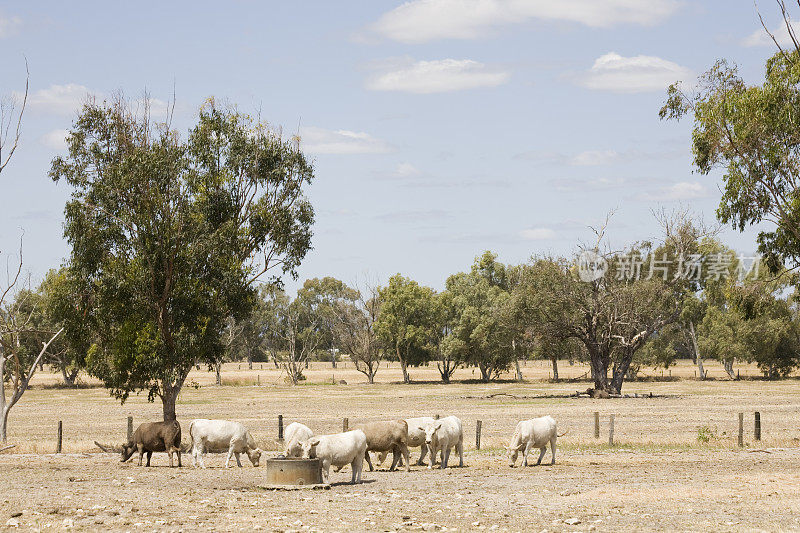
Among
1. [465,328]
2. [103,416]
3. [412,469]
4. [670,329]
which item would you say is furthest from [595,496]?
[465,328]

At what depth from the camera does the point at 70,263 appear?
110ft

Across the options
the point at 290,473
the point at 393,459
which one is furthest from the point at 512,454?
the point at 290,473

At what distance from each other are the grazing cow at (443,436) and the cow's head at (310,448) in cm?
387

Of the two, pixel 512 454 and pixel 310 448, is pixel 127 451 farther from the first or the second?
pixel 512 454

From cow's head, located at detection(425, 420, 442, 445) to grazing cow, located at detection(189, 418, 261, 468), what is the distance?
511 cm

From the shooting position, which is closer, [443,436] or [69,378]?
[443,436]

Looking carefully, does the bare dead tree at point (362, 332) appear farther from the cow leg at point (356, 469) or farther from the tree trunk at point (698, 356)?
the cow leg at point (356, 469)

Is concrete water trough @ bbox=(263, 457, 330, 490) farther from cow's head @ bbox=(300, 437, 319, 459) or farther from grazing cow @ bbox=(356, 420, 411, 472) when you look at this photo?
grazing cow @ bbox=(356, 420, 411, 472)

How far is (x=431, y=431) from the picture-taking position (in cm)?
2508

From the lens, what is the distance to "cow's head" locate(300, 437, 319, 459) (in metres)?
A: 21.9

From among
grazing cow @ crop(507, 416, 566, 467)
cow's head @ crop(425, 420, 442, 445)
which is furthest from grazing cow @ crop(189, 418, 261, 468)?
grazing cow @ crop(507, 416, 566, 467)

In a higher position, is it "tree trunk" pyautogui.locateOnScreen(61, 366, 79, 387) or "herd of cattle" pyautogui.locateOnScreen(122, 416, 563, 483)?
"herd of cattle" pyautogui.locateOnScreen(122, 416, 563, 483)

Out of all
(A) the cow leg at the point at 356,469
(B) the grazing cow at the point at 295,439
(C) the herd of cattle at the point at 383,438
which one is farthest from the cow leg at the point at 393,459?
(B) the grazing cow at the point at 295,439

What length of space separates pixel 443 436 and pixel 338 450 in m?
4.12
